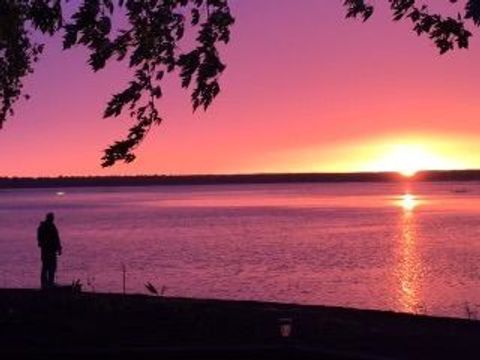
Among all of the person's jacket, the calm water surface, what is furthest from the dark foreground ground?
the calm water surface

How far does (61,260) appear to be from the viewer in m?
52.5

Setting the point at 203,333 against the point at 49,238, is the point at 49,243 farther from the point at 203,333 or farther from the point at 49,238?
the point at 203,333

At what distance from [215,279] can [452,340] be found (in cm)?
2799

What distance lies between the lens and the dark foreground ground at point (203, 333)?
9672 mm

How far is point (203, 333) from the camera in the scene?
13.2 m

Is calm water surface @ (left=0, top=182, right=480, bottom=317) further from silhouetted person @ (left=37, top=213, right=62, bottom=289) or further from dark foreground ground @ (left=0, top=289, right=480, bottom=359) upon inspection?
dark foreground ground @ (left=0, top=289, right=480, bottom=359)

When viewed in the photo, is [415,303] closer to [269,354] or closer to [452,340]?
[452,340]

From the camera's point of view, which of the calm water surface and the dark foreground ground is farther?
the calm water surface

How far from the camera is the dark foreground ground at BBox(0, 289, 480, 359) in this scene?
9672 millimetres

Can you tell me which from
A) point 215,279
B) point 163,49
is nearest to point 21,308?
point 163,49

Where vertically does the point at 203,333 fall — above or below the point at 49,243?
below

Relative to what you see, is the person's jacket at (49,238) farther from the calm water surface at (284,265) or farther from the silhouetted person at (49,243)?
the calm water surface at (284,265)

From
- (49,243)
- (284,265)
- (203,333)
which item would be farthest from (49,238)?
(284,265)

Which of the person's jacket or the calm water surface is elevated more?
the person's jacket
